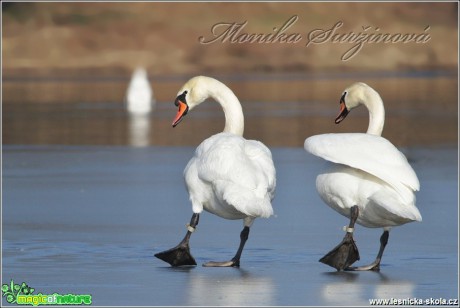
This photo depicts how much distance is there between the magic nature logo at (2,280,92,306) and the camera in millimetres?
8031

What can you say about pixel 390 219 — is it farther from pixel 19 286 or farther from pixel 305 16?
pixel 305 16

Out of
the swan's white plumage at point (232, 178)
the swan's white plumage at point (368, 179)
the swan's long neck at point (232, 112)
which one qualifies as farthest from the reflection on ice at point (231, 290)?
the swan's long neck at point (232, 112)

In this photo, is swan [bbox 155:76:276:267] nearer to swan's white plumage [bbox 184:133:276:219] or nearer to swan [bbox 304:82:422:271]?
swan's white plumage [bbox 184:133:276:219]

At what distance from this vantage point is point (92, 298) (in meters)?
8.06

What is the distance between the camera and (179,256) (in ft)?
31.2

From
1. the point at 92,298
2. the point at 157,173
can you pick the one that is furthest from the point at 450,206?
the point at 92,298

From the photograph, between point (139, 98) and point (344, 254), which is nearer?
point (344, 254)

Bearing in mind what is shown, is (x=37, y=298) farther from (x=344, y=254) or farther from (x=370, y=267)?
(x=370, y=267)

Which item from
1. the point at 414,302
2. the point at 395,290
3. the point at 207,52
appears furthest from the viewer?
the point at 207,52

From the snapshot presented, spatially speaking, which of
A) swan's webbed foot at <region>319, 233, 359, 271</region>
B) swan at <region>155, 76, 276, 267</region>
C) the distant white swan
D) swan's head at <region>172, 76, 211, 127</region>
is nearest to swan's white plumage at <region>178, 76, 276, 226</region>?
swan at <region>155, 76, 276, 267</region>

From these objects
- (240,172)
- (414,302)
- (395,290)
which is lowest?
(414,302)

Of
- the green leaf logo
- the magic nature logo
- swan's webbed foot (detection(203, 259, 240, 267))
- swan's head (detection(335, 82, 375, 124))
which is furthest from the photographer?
swan's head (detection(335, 82, 375, 124))

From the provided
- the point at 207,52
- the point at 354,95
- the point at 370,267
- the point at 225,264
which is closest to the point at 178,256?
the point at 225,264

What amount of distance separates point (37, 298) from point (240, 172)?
183 cm
